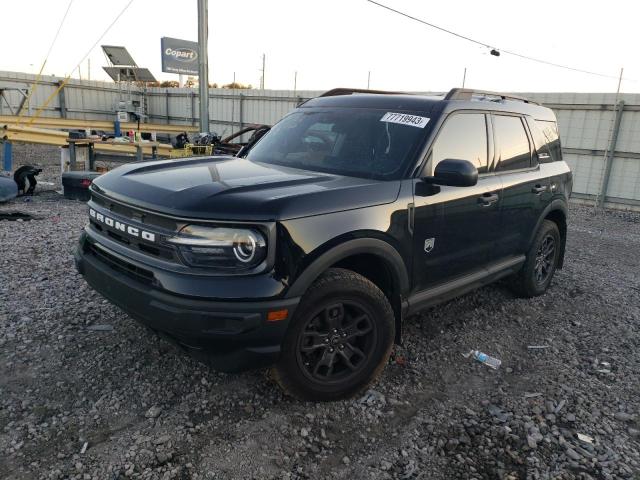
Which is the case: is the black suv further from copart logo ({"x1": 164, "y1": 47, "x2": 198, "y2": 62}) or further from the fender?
copart logo ({"x1": 164, "y1": 47, "x2": 198, "y2": 62})

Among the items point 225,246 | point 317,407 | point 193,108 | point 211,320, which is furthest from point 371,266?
point 193,108

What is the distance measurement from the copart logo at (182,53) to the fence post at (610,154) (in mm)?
20747

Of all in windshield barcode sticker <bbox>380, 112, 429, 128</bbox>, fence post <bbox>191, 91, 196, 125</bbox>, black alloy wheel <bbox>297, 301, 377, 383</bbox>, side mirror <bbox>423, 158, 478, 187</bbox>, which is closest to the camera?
black alloy wheel <bbox>297, 301, 377, 383</bbox>

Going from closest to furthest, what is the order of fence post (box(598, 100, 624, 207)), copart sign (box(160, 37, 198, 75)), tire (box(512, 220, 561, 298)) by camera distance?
1. tire (box(512, 220, 561, 298))
2. fence post (box(598, 100, 624, 207))
3. copart sign (box(160, 37, 198, 75))

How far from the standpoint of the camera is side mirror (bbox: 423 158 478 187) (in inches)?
124

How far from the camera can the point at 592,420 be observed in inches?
121

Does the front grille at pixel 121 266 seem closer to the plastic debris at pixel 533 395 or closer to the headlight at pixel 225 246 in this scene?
the headlight at pixel 225 246

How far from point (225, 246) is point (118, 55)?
75.2 feet

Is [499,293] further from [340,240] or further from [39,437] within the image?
[39,437]

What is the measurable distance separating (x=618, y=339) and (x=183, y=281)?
12.5 feet

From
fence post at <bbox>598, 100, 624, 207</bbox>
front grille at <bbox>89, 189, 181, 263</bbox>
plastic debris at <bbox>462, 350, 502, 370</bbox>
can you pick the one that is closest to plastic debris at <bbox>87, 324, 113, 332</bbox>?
front grille at <bbox>89, 189, 181, 263</bbox>

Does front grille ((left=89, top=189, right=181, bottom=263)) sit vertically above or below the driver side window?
below

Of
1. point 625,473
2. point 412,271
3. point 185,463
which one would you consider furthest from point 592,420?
point 185,463

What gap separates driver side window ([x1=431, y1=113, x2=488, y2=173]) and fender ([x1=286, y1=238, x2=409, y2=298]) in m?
0.77
